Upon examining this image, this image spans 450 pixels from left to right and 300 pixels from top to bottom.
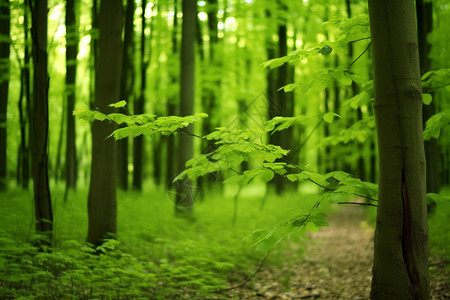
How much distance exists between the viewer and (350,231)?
38.5ft

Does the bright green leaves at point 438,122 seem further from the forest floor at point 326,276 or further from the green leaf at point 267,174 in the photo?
the forest floor at point 326,276

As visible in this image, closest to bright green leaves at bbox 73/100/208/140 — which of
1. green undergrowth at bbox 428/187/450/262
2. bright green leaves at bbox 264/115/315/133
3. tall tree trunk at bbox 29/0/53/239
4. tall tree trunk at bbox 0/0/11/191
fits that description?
bright green leaves at bbox 264/115/315/133

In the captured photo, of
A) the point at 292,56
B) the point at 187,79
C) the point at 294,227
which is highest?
the point at 187,79

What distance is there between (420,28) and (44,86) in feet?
23.4

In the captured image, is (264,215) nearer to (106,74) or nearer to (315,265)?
(315,265)

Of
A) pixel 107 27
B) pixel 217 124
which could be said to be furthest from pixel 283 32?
pixel 107 27

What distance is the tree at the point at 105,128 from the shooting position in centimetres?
590

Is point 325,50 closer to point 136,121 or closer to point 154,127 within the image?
point 154,127

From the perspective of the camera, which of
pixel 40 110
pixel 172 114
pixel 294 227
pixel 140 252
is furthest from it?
pixel 172 114

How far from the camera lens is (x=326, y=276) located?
669 cm

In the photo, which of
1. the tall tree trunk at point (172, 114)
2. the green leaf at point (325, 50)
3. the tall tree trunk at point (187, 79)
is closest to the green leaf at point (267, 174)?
the green leaf at point (325, 50)

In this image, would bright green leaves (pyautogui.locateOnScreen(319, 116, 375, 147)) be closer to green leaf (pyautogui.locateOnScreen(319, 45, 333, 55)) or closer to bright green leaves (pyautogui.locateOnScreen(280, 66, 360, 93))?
bright green leaves (pyautogui.locateOnScreen(280, 66, 360, 93))

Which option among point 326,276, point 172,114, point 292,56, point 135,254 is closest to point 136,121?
point 292,56

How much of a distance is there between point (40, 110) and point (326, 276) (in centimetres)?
585
